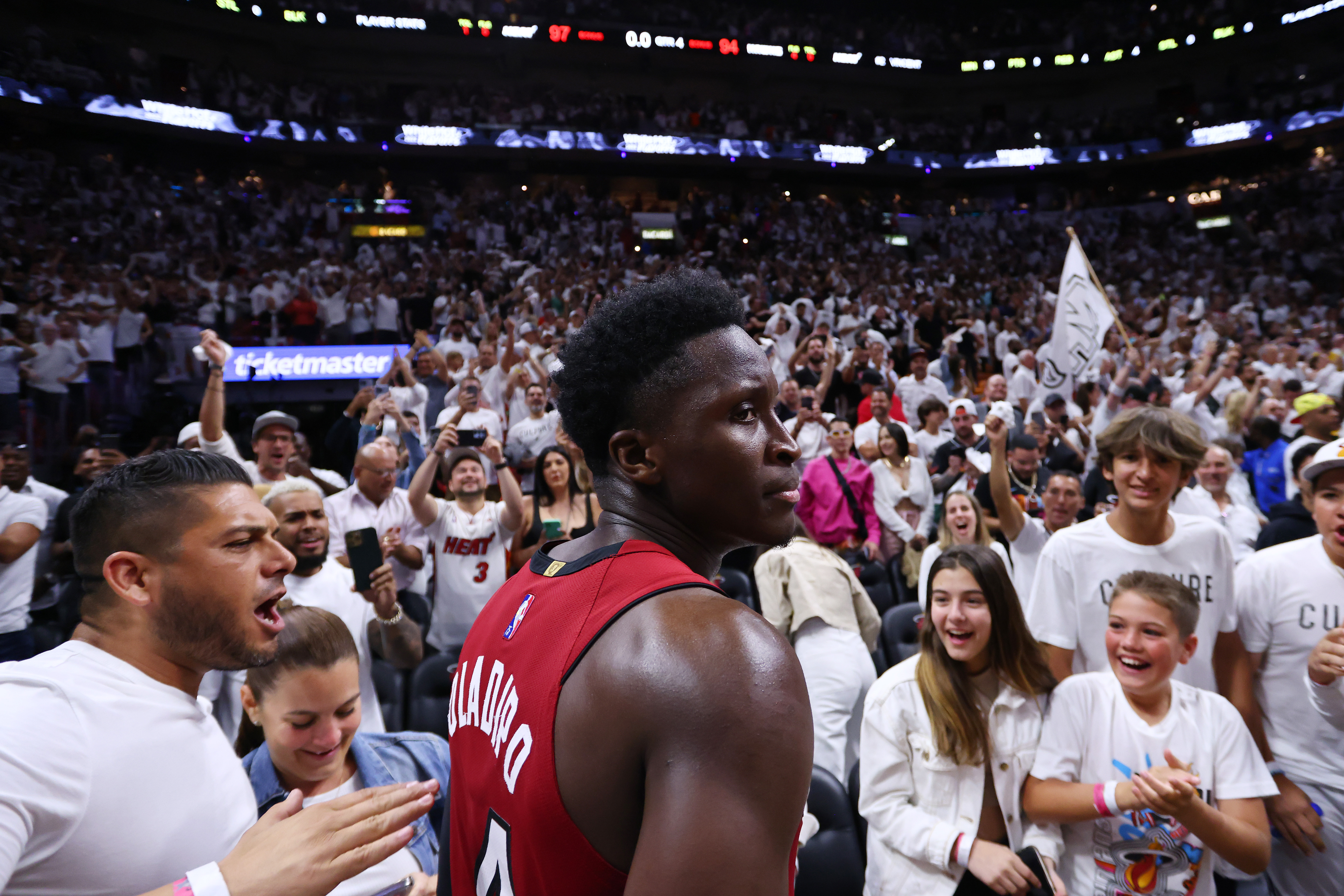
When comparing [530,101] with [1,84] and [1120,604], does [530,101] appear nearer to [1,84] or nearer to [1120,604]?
[1,84]

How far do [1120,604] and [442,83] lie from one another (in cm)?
2412

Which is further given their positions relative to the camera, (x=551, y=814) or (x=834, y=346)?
(x=834, y=346)

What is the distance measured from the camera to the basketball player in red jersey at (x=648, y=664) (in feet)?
2.58

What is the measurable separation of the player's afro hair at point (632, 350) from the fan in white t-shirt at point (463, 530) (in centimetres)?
357

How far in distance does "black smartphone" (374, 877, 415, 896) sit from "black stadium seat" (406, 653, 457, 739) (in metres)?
1.62

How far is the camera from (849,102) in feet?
86.2

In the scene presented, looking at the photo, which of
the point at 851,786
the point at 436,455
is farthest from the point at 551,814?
the point at 436,455

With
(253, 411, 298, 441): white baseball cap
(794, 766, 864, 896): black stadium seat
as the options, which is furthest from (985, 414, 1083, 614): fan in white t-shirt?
(253, 411, 298, 441): white baseball cap

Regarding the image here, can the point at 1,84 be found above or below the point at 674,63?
below

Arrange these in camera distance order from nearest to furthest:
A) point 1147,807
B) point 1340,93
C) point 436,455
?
point 1147,807 → point 436,455 → point 1340,93

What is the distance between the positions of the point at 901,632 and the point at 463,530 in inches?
99.2

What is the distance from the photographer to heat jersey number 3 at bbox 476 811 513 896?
981mm

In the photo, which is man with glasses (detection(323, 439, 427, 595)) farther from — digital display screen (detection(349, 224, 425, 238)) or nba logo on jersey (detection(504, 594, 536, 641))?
digital display screen (detection(349, 224, 425, 238))

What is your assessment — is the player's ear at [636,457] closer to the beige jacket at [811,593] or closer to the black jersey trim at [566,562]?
the black jersey trim at [566,562]
